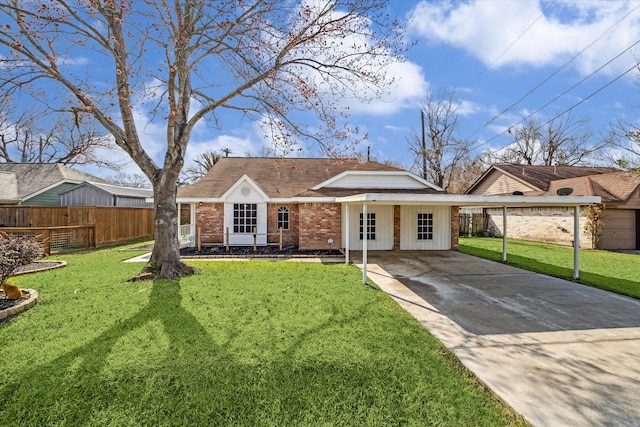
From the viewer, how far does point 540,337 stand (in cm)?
483

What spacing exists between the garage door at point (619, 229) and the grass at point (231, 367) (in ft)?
54.1

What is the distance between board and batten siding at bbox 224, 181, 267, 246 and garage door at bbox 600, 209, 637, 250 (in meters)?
17.2

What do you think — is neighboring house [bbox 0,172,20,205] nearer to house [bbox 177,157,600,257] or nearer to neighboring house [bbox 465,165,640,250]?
house [bbox 177,157,600,257]

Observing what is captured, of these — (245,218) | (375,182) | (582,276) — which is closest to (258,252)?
(245,218)

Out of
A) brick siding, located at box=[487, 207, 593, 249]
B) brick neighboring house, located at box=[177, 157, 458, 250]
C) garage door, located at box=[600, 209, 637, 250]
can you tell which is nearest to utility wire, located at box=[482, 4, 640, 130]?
brick siding, located at box=[487, 207, 593, 249]

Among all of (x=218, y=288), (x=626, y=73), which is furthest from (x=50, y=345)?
(x=626, y=73)

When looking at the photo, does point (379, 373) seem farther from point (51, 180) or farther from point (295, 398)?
point (51, 180)

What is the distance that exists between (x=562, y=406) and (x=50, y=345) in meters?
6.26

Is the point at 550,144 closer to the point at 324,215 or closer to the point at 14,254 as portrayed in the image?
the point at 324,215

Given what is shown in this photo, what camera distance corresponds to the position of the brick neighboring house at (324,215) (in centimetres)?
1425

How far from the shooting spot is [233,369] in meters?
3.69

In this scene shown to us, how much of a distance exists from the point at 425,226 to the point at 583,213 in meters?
8.82

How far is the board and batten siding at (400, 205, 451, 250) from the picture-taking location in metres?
14.7

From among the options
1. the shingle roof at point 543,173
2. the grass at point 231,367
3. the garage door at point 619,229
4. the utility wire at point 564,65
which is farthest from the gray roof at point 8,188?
the garage door at point 619,229
